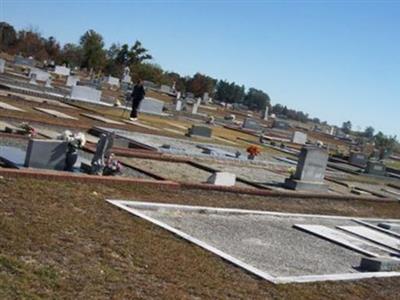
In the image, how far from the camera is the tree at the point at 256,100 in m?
124

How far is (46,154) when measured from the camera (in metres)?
11.6

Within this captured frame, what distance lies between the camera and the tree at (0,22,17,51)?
87.9 m

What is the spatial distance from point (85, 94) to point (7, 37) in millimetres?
62563

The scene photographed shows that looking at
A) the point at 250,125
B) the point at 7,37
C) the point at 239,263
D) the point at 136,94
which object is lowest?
the point at 239,263

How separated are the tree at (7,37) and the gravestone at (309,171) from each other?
250ft

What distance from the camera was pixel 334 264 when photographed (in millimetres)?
9273

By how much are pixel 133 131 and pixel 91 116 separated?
318 centimetres

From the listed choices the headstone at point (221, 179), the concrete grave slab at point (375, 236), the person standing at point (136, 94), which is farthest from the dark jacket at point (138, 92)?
the concrete grave slab at point (375, 236)

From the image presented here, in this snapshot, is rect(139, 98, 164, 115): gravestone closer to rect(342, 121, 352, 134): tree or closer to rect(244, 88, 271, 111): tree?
rect(342, 121, 352, 134): tree

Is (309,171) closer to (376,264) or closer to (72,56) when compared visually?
(376,264)

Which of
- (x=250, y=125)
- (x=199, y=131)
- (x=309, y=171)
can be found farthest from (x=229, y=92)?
(x=309, y=171)

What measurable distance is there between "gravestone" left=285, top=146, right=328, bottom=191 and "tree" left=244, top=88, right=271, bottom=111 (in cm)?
10373

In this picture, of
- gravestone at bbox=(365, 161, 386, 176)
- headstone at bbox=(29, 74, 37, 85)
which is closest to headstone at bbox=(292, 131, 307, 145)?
gravestone at bbox=(365, 161, 386, 176)

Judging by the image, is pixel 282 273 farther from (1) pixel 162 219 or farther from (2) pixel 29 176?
(2) pixel 29 176
